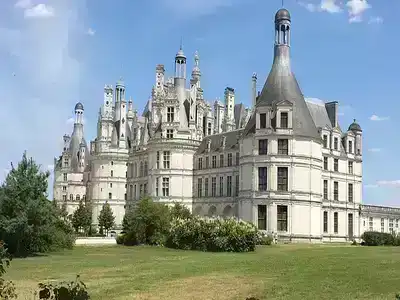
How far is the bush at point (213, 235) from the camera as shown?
1693 inches

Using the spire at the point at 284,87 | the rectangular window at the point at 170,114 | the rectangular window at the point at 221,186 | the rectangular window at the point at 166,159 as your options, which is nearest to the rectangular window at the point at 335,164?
the spire at the point at 284,87

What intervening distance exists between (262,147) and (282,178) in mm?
3899

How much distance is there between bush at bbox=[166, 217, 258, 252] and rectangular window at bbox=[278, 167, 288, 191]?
15.6m

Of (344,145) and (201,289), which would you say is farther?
(344,145)

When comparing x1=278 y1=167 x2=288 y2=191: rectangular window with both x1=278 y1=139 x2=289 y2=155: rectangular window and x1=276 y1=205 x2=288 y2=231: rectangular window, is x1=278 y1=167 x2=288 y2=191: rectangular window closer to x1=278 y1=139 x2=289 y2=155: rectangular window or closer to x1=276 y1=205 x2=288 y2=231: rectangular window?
x1=278 y1=139 x2=289 y2=155: rectangular window

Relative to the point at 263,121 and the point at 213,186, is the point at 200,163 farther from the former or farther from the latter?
the point at 263,121

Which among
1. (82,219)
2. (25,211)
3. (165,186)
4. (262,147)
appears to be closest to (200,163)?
(165,186)

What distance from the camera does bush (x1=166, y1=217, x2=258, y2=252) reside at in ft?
141

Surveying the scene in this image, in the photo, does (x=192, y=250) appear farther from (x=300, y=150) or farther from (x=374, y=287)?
(x=374, y=287)

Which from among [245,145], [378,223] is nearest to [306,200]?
[245,145]

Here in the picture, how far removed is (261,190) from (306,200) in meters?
4.81

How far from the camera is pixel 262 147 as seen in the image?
62656 millimetres

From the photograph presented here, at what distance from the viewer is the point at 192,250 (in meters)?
45.5

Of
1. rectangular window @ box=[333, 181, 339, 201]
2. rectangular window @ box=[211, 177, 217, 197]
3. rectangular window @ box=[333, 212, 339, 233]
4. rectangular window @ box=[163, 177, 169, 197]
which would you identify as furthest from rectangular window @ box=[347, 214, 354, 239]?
rectangular window @ box=[163, 177, 169, 197]
